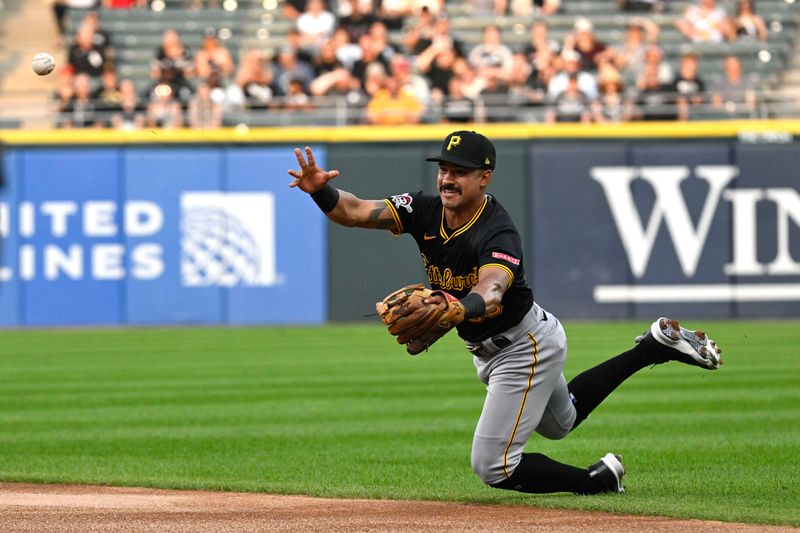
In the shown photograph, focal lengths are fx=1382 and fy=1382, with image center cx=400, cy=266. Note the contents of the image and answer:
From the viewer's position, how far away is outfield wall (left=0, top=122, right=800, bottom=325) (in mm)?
20578

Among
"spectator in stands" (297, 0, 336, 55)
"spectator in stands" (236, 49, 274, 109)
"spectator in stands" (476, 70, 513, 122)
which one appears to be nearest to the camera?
"spectator in stands" (476, 70, 513, 122)

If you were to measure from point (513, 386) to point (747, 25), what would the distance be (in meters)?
16.7

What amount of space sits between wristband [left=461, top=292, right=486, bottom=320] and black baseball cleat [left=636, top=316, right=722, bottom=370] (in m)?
1.35

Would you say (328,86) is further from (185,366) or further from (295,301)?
(185,366)

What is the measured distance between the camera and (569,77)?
66.1 ft

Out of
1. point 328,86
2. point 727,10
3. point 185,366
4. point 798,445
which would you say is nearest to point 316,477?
point 798,445

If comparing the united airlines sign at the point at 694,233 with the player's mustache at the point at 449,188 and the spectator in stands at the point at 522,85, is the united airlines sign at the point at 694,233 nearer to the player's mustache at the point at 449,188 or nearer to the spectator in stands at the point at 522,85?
the spectator in stands at the point at 522,85

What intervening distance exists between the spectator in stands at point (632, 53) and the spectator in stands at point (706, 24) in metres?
0.66

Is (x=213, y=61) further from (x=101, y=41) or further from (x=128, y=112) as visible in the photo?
(x=101, y=41)

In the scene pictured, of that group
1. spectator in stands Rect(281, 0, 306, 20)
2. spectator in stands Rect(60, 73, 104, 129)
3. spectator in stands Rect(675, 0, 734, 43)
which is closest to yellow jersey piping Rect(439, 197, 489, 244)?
spectator in stands Rect(60, 73, 104, 129)

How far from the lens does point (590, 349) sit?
15.0m

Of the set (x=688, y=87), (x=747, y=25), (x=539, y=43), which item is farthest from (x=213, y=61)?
(x=747, y=25)

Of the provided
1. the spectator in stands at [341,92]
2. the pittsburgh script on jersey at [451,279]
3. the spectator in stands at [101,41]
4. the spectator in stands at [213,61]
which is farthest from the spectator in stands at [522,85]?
the pittsburgh script on jersey at [451,279]

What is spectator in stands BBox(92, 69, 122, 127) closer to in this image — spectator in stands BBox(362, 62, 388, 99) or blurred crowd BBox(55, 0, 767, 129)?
blurred crowd BBox(55, 0, 767, 129)
